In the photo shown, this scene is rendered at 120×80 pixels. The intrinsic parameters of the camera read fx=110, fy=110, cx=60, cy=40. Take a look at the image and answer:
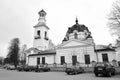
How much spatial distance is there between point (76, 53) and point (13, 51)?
3124cm

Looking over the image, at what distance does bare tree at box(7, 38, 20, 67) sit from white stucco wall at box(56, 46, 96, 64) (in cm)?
2525

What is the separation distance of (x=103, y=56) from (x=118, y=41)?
7.63 m

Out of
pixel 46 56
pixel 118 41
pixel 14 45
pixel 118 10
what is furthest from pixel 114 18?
pixel 14 45

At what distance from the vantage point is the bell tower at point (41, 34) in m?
39.9

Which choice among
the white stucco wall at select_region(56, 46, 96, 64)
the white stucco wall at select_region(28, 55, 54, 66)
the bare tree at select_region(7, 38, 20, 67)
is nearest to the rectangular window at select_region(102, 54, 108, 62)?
the white stucco wall at select_region(56, 46, 96, 64)

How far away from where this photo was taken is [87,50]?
26500 mm

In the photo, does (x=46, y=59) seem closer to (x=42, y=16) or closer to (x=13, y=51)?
(x=42, y=16)

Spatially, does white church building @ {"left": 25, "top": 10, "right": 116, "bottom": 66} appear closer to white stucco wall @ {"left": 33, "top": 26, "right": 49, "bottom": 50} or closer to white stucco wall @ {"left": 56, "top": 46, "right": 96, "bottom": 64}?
white stucco wall @ {"left": 56, "top": 46, "right": 96, "bottom": 64}

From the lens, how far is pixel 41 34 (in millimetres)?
40688

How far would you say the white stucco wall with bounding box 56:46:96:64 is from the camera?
2622cm

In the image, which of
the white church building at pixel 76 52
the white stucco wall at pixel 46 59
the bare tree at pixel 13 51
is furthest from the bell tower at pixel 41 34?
the bare tree at pixel 13 51

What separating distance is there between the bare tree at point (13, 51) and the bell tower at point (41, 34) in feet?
40.9

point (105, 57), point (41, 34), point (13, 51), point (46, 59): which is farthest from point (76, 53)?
point (13, 51)

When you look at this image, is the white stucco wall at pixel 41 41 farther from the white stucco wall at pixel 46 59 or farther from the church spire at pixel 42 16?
the white stucco wall at pixel 46 59
